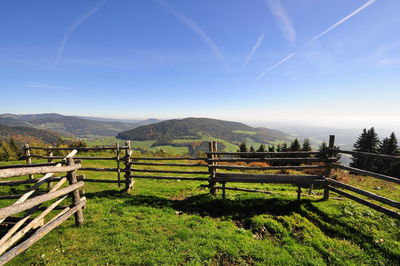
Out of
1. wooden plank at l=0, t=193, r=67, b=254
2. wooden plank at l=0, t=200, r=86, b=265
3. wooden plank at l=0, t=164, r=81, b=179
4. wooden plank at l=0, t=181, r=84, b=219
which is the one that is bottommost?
wooden plank at l=0, t=200, r=86, b=265

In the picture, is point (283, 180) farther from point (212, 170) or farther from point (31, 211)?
point (31, 211)

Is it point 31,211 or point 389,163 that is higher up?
point 31,211

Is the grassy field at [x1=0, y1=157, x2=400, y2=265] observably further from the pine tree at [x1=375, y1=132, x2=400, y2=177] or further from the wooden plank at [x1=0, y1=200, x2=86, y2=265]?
the pine tree at [x1=375, y1=132, x2=400, y2=177]

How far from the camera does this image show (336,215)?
674 centimetres

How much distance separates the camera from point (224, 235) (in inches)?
223

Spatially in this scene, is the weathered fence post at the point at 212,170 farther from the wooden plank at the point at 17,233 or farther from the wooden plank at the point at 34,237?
the wooden plank at the point at 17,233

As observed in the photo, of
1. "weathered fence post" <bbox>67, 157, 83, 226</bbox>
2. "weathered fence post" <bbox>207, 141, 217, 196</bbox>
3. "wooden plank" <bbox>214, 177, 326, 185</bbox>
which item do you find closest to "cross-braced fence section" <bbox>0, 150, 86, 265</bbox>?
"weathered fence post" <bbox>67, 157, 83, 226</bbox>

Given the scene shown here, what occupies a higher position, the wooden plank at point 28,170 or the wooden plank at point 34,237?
the wooden plank at point 28,170

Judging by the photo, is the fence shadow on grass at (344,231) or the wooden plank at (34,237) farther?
the fence shadow on grass at (344,231)

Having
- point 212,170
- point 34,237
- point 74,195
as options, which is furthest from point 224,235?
point 74,195

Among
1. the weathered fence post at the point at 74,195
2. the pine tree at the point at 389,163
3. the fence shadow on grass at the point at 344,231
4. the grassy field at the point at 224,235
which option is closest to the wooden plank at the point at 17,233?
the grassy field at the point at 224,235

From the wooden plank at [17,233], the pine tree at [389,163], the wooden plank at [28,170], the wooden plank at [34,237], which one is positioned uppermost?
the wooden plank at [28,170]

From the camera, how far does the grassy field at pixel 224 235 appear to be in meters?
4.80

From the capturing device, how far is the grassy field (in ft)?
15.7
